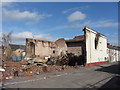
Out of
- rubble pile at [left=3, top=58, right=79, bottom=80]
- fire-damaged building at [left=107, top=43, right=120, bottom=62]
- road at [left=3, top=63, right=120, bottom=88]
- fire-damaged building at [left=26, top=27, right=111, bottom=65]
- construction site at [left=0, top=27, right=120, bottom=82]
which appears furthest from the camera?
fire-damaged building at [left=107, top=43, right=120, bottom=62]

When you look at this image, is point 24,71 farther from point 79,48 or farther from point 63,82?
point 79,48

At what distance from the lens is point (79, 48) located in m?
30.5

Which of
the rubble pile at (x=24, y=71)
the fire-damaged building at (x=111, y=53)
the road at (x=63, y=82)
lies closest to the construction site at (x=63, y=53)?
the rubble pile at (x=24, y=71)

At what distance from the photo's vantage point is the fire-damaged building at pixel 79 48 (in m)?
A: 24.4

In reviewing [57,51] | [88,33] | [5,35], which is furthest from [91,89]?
[5,35]

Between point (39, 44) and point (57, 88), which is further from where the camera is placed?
point (39, 44)

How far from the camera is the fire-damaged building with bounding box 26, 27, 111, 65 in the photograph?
80.0 feet

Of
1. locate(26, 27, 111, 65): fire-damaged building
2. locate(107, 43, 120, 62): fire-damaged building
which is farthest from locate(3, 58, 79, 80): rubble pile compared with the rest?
locate(107, 43, 120, 62): fire-damaged building

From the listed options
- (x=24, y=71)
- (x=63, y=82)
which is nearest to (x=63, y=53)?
(x=24, y=71)

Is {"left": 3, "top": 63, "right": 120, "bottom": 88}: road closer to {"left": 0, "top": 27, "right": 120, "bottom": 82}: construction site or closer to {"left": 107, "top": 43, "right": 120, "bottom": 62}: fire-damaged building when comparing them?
{"left": 0, "top": 27, "right": 120, "bottom": 82}: construction site

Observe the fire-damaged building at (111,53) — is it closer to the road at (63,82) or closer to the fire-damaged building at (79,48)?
the fire-damaged building at (79,48)

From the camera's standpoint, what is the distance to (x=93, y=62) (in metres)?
26.2

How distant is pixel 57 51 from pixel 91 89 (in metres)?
27.2

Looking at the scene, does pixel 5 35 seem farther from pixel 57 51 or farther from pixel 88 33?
pixel 88 33
